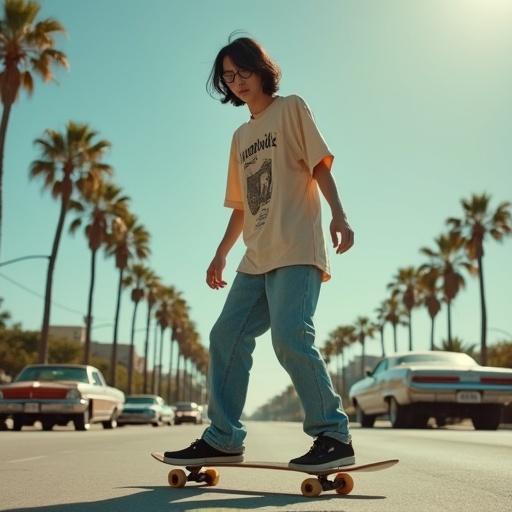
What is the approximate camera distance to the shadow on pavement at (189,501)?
3.58 m

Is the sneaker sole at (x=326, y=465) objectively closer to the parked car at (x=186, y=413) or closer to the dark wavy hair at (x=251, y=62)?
the dark wavy hair at (x=251, y=62)

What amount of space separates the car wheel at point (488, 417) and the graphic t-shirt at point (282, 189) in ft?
39.1

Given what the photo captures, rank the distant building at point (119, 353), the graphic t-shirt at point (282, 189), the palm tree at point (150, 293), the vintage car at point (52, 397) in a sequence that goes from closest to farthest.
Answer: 1. the graphic t-shirt at point (282, 189)
2. the vintage car at point (52, 397)
3. the palm tree at point (150, 293)
4. the distant building at point (119, 353)

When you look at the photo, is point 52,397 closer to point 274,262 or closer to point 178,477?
point 178,477

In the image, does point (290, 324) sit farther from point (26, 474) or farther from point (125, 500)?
point (26, 474)

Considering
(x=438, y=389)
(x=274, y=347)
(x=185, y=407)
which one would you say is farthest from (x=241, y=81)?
(x=185, y=407)

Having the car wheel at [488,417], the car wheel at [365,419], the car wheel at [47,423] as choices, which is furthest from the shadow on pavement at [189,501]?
the car wheel at [365,419]

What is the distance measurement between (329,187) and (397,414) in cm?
1181

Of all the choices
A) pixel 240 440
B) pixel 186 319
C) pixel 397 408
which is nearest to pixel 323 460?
pixel 240 440

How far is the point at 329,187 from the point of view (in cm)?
427

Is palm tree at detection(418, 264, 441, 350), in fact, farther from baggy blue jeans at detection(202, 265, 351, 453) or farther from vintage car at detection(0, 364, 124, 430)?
baggy blue jeans at detection(202, 265, 351, 453)

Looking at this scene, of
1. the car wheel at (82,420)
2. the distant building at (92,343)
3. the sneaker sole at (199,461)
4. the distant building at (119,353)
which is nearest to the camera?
the sneaker sole at (199,461)

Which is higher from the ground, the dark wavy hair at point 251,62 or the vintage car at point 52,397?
the dark wavy hair at point 251,62

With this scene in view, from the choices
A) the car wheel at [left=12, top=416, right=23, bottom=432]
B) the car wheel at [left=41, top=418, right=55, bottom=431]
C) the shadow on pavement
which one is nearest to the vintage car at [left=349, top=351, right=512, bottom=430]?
the car wheel at [left=41, top=418, right=55, bottom=431]
